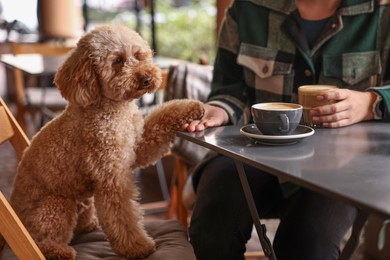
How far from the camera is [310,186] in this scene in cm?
82

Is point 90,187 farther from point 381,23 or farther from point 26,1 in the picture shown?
point 26,1

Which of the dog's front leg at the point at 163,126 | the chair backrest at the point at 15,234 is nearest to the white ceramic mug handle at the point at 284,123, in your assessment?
the dog's front leg at the point at 163,126

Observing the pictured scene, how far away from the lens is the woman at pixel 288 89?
50.6 inches

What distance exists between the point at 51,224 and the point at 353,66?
2.98 feet

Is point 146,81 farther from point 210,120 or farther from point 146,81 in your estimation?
point 210,120

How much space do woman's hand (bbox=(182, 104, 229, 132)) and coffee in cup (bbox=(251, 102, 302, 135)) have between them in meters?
0.19

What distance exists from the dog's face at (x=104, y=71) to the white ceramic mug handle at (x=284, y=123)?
35cm

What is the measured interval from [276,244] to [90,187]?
492mm

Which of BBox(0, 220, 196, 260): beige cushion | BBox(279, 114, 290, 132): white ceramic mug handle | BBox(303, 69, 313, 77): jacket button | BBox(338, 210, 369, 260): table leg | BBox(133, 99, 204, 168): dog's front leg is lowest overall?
BBox(0, 220, 196, 260): beige cushion

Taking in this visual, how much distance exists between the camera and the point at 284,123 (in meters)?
1.08

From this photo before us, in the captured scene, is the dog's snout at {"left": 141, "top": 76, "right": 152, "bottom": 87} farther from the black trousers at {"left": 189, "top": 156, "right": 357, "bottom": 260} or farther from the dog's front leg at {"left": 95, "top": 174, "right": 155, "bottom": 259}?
the black trousers at {"left": 189, "top": 156, "right": 357, "bottom": 260}

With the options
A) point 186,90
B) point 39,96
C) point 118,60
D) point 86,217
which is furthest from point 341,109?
point 39,96

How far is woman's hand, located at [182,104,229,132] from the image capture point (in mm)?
1259

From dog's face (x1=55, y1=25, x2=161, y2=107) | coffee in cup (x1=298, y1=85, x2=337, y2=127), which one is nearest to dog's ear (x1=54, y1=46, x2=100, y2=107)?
dog's face (x1=55, y1=25, x2=161, y2=107)
